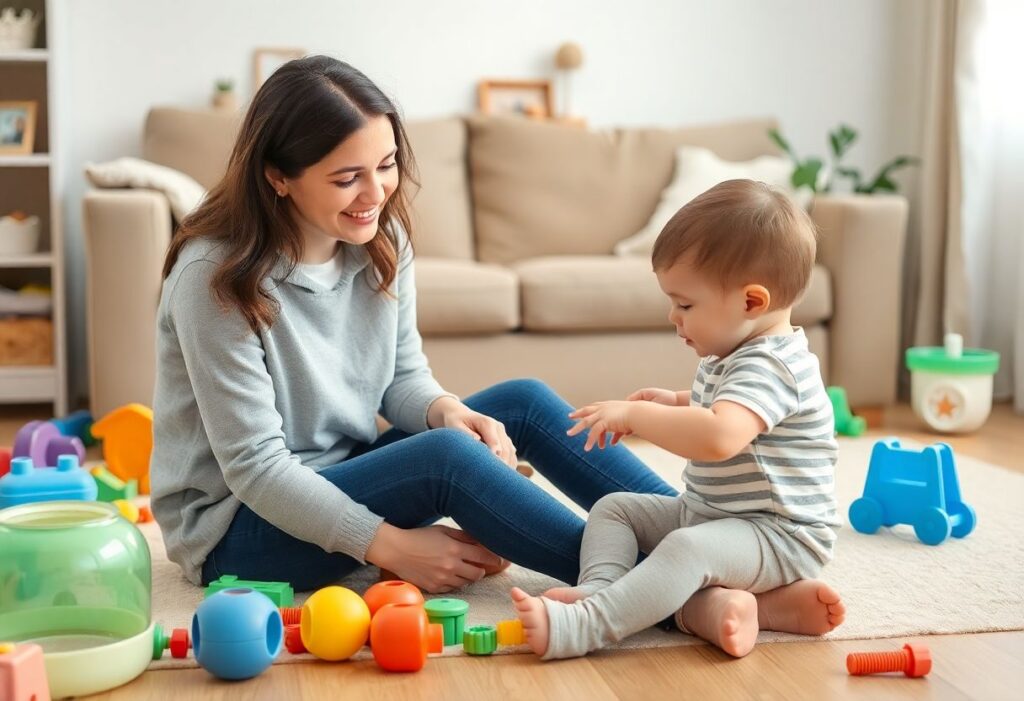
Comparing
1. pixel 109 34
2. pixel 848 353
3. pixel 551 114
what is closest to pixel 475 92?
pixel 551 114

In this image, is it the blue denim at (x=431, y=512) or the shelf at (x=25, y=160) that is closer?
the blue denim at (x=431, y=512)

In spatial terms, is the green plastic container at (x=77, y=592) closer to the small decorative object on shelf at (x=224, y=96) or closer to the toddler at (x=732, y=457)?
the toddler at (x=732, y=457)

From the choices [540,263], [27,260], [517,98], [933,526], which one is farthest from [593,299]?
[27,260]

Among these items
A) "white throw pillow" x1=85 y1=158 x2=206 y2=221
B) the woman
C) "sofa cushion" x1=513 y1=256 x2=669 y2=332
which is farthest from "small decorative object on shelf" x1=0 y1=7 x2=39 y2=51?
the woman

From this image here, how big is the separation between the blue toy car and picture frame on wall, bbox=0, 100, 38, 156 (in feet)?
8.84

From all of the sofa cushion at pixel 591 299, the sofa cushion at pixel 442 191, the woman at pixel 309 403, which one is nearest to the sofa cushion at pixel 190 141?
the sofa cushion at pixel 442 191

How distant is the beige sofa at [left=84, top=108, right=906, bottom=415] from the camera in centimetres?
302

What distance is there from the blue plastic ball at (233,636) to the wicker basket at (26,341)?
239cm

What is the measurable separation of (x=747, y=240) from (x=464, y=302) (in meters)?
1.69

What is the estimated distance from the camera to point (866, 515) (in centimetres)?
223

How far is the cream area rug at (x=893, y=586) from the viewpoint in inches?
66.4

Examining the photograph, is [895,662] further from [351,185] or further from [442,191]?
[442,191]

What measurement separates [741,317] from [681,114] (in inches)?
112

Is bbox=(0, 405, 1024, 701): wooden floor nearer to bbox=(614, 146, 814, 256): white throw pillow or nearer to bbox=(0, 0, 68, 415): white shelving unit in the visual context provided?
bbox=(614, 146, 814, 256): white throw pillow
